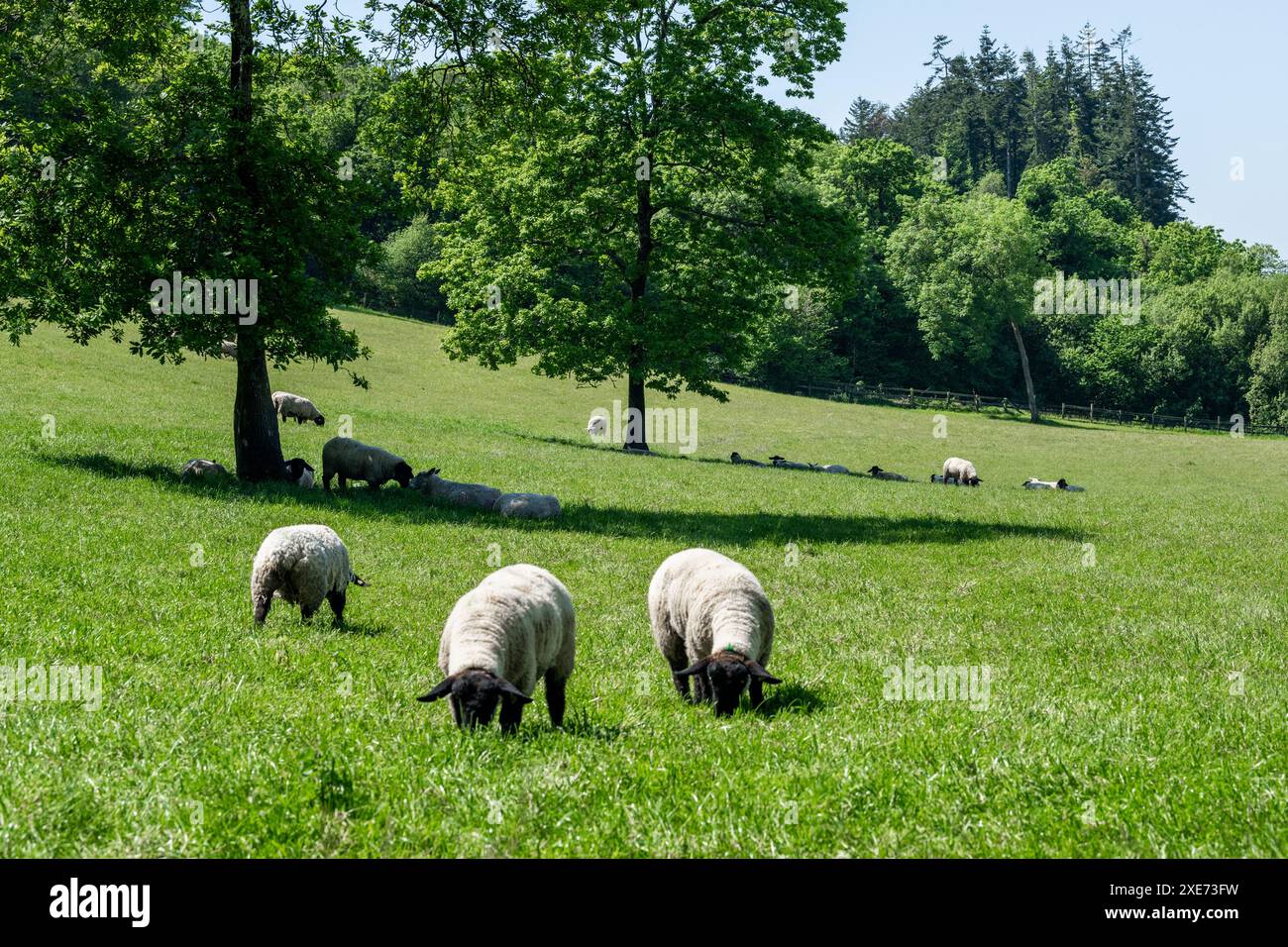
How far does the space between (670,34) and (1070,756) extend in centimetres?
3679

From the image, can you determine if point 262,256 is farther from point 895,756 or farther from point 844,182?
point 844,182

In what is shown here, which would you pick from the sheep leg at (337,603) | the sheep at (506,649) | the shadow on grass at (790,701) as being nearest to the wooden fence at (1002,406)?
the sheep leg at (337,603)

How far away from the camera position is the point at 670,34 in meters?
38.6

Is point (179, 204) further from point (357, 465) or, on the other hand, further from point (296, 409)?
point (296, 409)

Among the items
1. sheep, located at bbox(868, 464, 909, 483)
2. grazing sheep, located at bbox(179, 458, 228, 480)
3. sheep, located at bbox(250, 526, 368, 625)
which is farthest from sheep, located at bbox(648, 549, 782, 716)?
sheep, located at bbox(868, 464, 909, 483)

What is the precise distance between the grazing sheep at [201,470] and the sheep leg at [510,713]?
17982 mm

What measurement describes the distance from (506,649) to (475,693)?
27.4 inches

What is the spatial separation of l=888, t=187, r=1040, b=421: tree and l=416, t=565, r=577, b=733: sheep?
84817 millimetres

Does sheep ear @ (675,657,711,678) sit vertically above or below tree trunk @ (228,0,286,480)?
below

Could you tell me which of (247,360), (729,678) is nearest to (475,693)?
(729,678)

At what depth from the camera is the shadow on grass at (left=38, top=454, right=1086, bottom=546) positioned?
2184 centimetres

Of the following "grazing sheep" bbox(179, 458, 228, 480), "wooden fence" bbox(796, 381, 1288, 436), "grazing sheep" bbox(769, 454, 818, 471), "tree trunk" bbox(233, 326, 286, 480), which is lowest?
"grazing sheep" bbox(769, 454, 818, 471)

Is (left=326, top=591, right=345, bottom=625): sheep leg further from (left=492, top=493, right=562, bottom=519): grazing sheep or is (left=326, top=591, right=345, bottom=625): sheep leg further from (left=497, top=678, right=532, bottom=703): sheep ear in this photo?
(left=492, top=493, right=562, bottom=519): grazing sheep

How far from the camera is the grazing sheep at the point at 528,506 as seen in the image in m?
23.3
